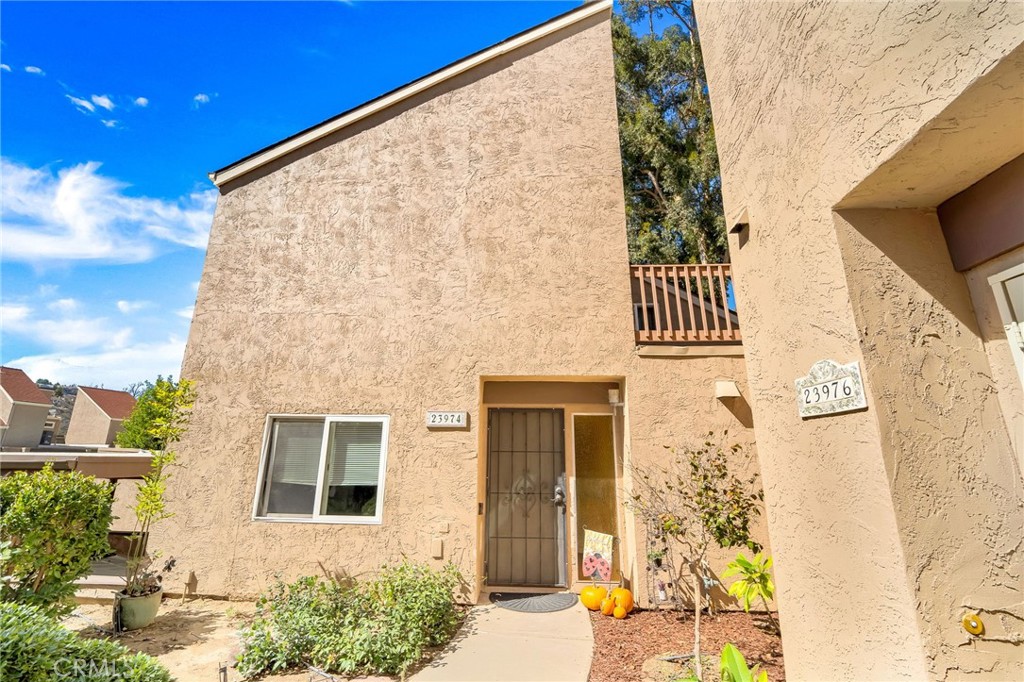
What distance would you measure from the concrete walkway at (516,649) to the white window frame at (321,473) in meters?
1.91

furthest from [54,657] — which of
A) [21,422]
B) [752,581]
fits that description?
[21,422]

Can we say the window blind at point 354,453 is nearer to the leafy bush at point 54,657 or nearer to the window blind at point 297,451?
the window blind at point 297,451

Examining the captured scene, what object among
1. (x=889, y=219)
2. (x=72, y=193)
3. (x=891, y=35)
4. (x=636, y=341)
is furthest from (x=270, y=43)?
(x=889, y=219)

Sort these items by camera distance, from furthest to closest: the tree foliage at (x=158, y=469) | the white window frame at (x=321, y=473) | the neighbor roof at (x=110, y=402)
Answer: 1. the neighbor roof at (x=110, y=402)
2. the white window frame at (x=321, y=473)
3. the tree foliage at (x=158, y=469)

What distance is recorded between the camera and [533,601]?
5.73m

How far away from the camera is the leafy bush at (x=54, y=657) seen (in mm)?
2545

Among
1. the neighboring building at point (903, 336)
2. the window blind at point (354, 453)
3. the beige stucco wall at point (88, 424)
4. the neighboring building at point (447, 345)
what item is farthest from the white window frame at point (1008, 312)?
the beige stucco wall at point (88, 424)

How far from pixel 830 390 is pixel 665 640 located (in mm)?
3599

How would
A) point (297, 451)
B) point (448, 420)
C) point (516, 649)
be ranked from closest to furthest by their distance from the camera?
1. point (516, 649)
2. point (448, 420)
3. point (297, 451)

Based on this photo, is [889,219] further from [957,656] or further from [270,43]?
[270,43]

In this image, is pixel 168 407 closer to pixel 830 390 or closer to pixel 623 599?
pixel 623 599

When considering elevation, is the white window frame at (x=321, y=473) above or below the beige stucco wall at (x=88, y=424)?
below

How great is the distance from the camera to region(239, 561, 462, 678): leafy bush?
4.06m
